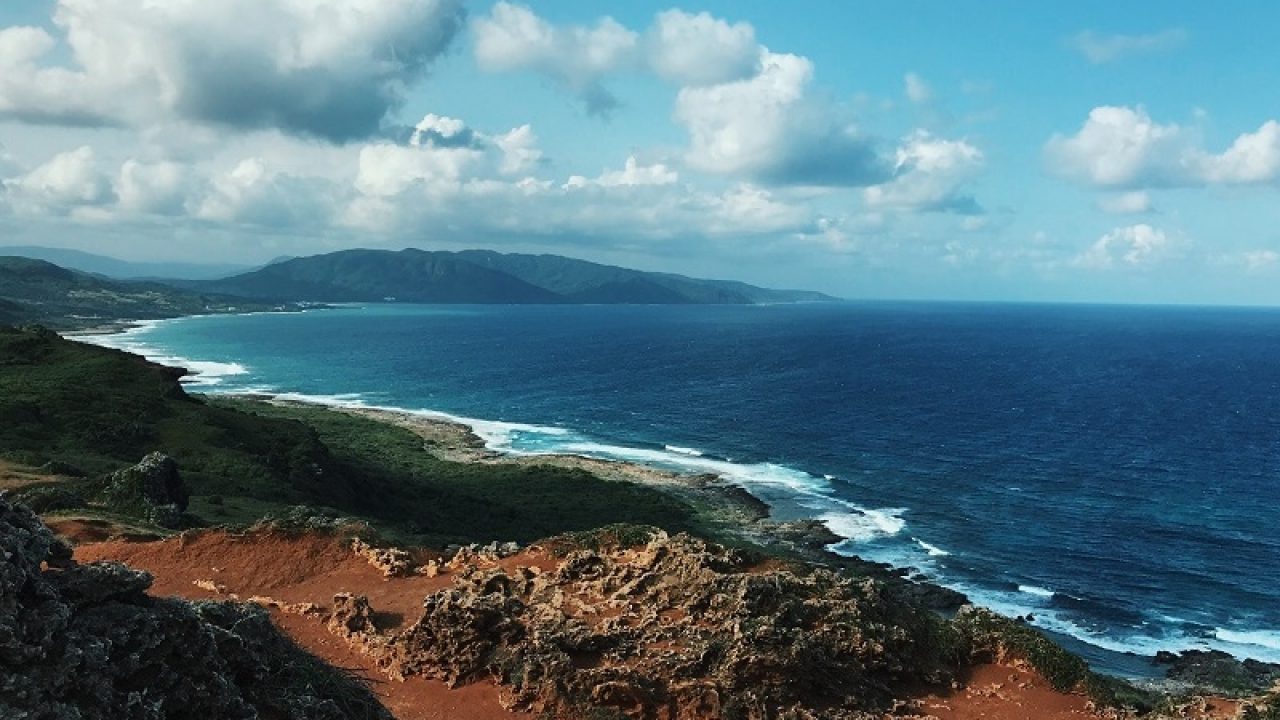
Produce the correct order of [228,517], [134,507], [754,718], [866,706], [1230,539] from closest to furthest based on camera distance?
[754,718] → [866,706] → [134,507] → [228,517] → [1230,539]

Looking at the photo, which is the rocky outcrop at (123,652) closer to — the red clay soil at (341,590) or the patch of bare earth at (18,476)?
the red clay soil at (341,590)

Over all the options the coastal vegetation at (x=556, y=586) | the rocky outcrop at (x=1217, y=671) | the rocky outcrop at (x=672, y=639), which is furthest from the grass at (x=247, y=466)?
the rocky outcrop at (x=1217, y=671)

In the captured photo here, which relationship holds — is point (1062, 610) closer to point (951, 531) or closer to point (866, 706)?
point (951, 531)

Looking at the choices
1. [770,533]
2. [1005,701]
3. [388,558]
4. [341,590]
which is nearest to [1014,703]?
[1005,701]

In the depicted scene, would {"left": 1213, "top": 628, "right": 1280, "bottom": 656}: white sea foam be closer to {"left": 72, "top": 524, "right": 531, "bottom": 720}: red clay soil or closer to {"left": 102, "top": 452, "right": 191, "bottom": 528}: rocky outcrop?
{"left": 72, "top": 524, "right": 531, "bottom": 720}: red clay soil

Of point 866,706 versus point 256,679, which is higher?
point 256,679

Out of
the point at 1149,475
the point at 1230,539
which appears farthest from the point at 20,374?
the point at 1149,475
